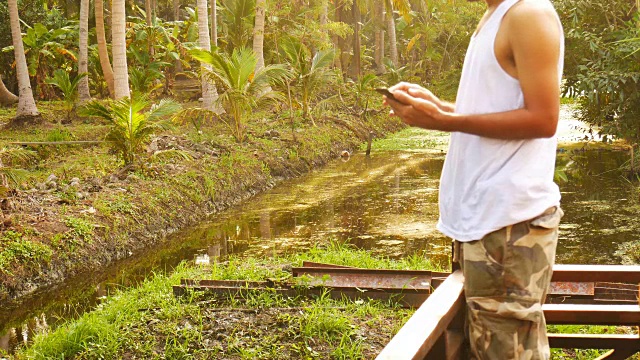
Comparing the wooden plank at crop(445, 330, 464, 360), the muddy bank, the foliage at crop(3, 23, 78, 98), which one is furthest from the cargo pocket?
the foliage at crop(3, 23, 78, 98)

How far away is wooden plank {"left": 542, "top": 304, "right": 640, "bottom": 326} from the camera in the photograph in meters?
2.35

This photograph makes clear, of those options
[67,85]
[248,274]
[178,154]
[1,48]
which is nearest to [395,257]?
[248,274]

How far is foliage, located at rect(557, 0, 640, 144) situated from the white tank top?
9.36m

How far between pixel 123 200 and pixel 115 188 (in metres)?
0.61

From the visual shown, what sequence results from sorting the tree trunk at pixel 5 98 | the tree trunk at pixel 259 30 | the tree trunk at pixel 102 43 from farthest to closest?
the tree trunk at pixel 5 98 < the tree trunk at pixel 259 30 < the tree trunk at pixel 102 43

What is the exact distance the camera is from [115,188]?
9.75m

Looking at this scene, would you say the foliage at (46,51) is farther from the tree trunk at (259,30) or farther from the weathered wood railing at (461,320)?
the weathered wood railing at (461,320)

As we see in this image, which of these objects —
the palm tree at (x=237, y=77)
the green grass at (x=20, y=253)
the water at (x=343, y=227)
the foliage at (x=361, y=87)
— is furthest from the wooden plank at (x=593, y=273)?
the foliage at (x=361, y=87)

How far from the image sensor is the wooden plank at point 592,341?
2508 millimetres

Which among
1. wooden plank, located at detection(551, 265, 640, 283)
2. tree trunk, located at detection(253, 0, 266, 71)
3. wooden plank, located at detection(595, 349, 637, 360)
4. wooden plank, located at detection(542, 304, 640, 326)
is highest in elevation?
tree trunk, located at detection(253, 0, 266, 71)

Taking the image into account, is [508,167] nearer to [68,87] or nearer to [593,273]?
[593,273]

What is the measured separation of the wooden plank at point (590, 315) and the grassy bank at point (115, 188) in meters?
5.92

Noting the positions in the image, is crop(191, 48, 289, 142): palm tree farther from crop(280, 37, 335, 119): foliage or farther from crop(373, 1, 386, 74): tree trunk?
crop(373, 1, 386, 74): tree trunk

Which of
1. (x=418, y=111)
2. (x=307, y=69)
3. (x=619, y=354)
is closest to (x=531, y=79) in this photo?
(x=418, y=111)
